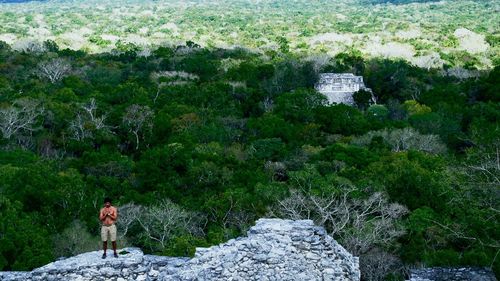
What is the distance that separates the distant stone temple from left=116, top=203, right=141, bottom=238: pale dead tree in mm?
25793

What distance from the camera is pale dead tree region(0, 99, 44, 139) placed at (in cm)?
3612

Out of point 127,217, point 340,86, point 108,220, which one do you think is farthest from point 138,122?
point 108,220

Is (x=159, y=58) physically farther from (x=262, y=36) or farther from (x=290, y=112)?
(x=262, y=36)

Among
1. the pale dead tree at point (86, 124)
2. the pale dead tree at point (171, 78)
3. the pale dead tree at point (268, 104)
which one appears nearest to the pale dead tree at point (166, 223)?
the pale dead tree at point (86, 124)

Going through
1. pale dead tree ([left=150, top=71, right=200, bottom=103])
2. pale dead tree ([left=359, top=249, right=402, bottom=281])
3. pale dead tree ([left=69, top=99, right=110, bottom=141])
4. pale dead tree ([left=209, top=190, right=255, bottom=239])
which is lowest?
pale dead tree ([left=150, top=71, right=200, bottom=103])

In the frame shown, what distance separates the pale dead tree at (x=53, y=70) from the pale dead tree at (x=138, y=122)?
46.1ft

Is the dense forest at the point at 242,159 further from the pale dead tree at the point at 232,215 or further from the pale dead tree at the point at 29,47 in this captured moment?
the pale dead tree at the point at 29,47

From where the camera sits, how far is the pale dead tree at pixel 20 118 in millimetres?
36125

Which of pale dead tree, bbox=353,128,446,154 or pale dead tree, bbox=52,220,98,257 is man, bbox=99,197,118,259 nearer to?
pale dead tree, bbox=52,220,98,257

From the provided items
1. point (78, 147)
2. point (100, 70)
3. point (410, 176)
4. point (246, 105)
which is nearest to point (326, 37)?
point (100, 70)

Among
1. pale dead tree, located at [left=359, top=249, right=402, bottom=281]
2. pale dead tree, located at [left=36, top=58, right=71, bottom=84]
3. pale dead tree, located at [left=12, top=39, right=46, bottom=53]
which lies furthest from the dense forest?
pale dead tree, located at [left=12, top=39, right=46, bottom=53]

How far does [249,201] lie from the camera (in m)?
24.0

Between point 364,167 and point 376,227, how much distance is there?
30.0 feet

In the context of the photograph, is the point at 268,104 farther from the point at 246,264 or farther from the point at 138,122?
the point at 246,264
